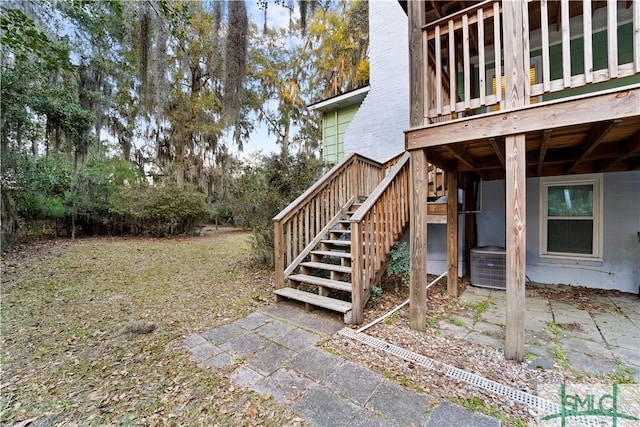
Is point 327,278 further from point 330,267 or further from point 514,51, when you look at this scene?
point 514,51

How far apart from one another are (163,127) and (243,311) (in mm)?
12560

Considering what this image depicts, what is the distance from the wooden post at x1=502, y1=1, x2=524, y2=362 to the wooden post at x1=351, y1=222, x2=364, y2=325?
138cm

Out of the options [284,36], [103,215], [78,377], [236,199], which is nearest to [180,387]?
[78,377]

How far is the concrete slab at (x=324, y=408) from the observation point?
174 centimetres

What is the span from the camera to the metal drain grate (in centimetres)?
188

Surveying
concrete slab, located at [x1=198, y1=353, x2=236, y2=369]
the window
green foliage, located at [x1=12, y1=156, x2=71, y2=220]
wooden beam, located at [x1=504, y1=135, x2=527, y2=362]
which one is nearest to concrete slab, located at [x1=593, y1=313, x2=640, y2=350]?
wooden beam, located at [x1=504, y1=135, x2=527, y2=362]

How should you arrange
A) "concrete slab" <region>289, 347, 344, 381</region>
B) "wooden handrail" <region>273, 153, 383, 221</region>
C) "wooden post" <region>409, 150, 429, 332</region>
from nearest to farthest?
"concrete slab" <region>289, 347, 344, 381</region>, "wooden post" <region>409, 150, 429, 332</region>, "wooden handrail" <region>273, 153, 383, 221</region>

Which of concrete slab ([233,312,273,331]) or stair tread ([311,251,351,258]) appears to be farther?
stair tread ([311,251,351,258])

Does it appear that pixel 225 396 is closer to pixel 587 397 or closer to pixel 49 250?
pixel 587 397

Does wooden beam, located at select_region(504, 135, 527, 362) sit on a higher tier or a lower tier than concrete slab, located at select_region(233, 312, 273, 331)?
higher

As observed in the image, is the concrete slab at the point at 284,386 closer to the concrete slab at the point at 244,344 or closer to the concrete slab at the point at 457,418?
the concrete slab at the point at 244,344

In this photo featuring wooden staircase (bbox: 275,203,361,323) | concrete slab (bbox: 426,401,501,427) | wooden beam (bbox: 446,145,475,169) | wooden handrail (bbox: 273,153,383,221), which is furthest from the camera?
wooden handrail (bbox: 273,153,383,221)

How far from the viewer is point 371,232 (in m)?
3.32

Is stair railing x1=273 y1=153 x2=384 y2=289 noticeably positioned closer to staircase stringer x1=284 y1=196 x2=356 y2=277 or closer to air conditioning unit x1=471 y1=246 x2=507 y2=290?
staircase stringer x1=284 y1=196 x2=356 y2=277
